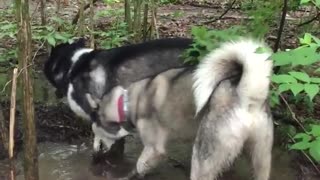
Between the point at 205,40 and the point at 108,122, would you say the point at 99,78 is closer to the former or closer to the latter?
the point at 108,122

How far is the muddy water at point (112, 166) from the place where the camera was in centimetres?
493

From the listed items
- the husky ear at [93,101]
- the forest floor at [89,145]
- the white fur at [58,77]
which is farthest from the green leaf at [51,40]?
the white fur at [58,77]

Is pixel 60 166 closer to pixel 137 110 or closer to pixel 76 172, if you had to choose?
pixel 76 172

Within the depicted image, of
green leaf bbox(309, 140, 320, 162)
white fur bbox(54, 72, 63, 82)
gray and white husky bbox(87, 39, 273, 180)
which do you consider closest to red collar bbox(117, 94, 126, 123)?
gray and white husky bbox(87, 39, 273, 180)

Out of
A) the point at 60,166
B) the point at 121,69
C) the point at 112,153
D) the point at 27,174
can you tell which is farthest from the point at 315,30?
the point at 27,174

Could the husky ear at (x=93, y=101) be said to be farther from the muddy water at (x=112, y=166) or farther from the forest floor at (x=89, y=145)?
the muddy water at (x=112, y=166)

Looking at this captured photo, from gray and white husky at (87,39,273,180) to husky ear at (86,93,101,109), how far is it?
705 millimetres

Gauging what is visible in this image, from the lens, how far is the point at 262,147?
4004 mm

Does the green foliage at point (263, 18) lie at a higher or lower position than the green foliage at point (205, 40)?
higher

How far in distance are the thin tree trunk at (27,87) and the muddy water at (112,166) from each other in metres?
0.99

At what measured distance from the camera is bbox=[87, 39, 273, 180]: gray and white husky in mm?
3797

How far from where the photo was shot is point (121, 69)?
5.88 meters

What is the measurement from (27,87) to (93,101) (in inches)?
74.8

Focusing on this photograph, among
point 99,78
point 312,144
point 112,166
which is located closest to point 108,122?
point 112,166
